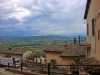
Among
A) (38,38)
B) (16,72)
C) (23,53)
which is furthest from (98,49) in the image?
(38,38)

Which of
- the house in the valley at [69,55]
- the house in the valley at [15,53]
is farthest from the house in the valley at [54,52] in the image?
the house in the valley at [15,53]

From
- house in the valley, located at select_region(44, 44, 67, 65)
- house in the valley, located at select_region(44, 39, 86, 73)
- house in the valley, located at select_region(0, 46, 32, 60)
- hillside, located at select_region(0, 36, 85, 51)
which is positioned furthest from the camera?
hillside, located at select_region(0, 36, 85, 51)

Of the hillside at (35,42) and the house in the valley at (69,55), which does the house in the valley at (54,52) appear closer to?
the house in the valley at (69,55)

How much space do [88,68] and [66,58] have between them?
62.6 feet

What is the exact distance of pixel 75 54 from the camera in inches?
1143

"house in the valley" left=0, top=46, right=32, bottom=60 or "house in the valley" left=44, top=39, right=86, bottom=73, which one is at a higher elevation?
"house in the valley" left=44, top=39, right=86, bottom=73

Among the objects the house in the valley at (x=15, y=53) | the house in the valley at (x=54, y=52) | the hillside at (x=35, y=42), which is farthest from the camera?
the hillside at (x=35, y=42)

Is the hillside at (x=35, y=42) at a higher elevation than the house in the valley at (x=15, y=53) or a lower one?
higher

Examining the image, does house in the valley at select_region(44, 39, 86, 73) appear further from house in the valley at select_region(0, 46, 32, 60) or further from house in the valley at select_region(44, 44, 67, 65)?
house in the valley at select_region(0, 46, 32, 60)

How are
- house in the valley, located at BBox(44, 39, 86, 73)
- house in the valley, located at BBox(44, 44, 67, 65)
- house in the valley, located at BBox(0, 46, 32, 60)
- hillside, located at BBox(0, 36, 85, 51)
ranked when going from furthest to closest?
hillside, located at BBox(0, 36, 85, 51), house in the valley, located at BBox(0, 46, 32, 60), house in the valley, located at BBox(44, 44, 67, 65), house in the valley, located at BBox(44, 39, 86, 73)

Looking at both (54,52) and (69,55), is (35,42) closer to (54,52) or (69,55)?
(54,52)

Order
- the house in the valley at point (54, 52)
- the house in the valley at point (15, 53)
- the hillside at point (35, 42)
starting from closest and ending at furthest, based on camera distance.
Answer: the house in the valley at point (54, 52), the house in the valley at point (15, 53), the hillside at point (35, 42)

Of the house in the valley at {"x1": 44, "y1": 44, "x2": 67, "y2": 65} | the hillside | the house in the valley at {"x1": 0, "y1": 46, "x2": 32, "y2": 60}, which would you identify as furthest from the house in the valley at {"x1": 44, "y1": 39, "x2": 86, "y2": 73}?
the hillside

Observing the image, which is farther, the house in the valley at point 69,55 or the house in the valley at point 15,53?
the house in the valley at point 15,53
